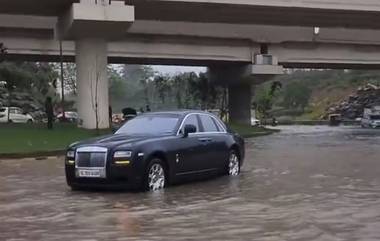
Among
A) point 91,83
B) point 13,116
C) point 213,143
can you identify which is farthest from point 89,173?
point 13,116

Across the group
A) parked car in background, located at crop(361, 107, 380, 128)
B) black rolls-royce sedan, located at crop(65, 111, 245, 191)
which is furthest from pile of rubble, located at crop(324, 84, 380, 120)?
black rolls-royce sedan, located at crop(65, 111, 245, 191)

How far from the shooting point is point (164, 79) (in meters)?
85.9

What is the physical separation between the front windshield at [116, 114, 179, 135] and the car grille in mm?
1262

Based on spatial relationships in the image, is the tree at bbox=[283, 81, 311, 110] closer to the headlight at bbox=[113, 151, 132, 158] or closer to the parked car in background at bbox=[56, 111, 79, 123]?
the parked car in background at bbox=[56, 111, 79, 123]

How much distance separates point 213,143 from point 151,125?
1633mm

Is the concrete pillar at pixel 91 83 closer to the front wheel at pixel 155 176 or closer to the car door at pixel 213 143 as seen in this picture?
the car door at pixel 213 143

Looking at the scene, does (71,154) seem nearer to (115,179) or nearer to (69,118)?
(115,179)

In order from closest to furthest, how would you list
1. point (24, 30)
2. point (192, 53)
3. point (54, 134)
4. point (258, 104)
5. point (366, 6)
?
point (54, 134) → point (366, 6) → point (24, 30) → point (192, 53) → point (258, 104)

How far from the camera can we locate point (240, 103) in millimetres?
61969

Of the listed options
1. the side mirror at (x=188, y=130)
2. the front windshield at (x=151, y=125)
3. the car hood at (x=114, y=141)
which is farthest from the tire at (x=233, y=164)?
the car hood at (x=114, y=141)

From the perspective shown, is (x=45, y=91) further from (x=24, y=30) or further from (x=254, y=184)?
(x=254, y=184)

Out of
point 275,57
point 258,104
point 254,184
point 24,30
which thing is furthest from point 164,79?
point 254,184

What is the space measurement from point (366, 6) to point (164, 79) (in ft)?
149

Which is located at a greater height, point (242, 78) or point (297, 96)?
point (242, 78)
